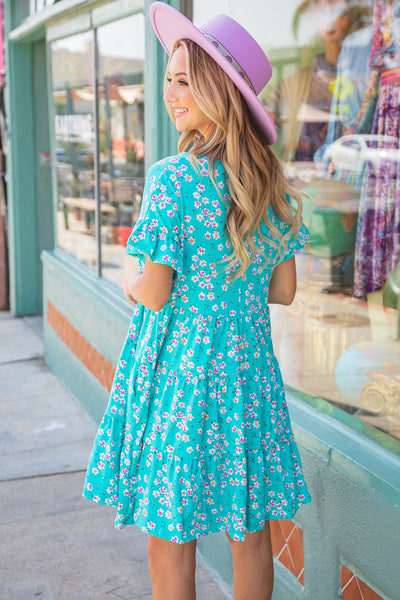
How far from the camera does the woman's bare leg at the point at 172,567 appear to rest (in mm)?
2002

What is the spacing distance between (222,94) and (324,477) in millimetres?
1271

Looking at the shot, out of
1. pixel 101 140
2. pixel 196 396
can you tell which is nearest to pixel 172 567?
pixel 196 396

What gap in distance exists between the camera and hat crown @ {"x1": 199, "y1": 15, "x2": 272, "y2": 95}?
1896mm

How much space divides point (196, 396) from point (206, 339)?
5.8 inches

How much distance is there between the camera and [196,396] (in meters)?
1.91

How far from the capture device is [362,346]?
2889mm

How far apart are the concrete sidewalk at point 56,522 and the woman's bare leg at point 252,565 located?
855 mm

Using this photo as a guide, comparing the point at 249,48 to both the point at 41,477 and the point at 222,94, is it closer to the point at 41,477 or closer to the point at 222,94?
the point at 222,94

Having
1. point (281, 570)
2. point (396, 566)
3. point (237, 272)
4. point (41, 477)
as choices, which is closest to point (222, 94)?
point (237, 272)

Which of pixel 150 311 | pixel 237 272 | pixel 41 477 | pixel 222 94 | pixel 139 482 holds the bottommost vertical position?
pixel 41 477

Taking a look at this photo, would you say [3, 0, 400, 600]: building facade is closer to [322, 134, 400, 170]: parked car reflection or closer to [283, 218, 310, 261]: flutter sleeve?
[322, 134, 400, 170]: parked car reflection

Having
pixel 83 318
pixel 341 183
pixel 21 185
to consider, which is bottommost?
pixel 83 318

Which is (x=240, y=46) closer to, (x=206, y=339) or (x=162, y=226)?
(x=162, y=226)

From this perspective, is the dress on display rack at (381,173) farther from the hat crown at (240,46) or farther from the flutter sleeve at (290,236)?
the hat crown at (240,46)
